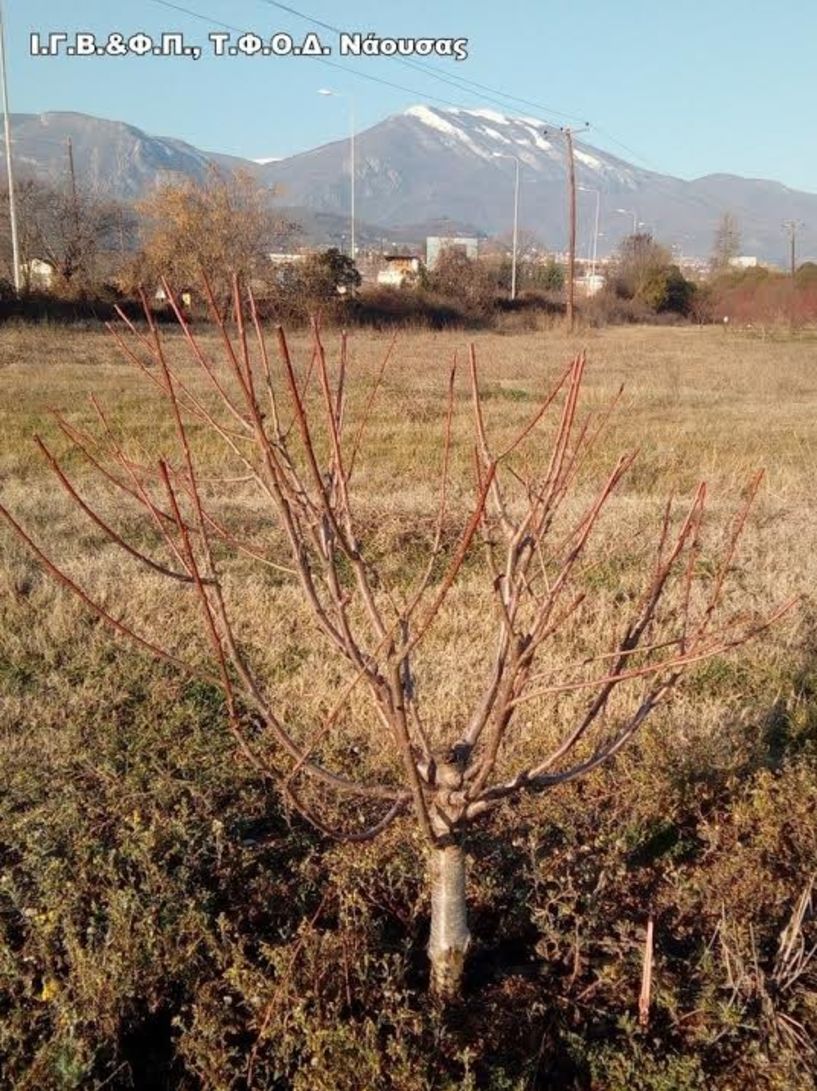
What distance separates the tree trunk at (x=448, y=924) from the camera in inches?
77.9

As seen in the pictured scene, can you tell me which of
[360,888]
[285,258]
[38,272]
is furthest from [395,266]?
[360,888]

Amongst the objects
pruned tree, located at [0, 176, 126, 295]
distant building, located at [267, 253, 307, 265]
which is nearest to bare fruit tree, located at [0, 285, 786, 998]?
Answer: distant building, located at [267, 253, 307, 265]

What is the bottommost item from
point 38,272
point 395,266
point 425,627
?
point 425,627

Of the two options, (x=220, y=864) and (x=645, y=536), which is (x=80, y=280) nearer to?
(x=645, y=536)

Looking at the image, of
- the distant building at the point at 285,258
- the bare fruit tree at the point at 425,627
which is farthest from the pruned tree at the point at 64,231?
the bare fruit tree at the point at 425,627

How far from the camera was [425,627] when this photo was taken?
139 cm

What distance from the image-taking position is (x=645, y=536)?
594 cm

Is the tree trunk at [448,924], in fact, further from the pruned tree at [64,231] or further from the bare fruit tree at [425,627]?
the pruned tree at [64,231]

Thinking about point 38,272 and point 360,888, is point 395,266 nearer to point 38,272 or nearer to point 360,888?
point 38,272

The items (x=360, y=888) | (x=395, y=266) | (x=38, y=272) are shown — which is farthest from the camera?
(x=395, y=266)

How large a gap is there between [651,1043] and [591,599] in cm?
291

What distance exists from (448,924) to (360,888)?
453 millimetres

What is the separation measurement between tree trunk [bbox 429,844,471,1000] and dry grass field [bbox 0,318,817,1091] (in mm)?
62

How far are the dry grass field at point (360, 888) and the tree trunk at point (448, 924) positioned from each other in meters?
0.06
